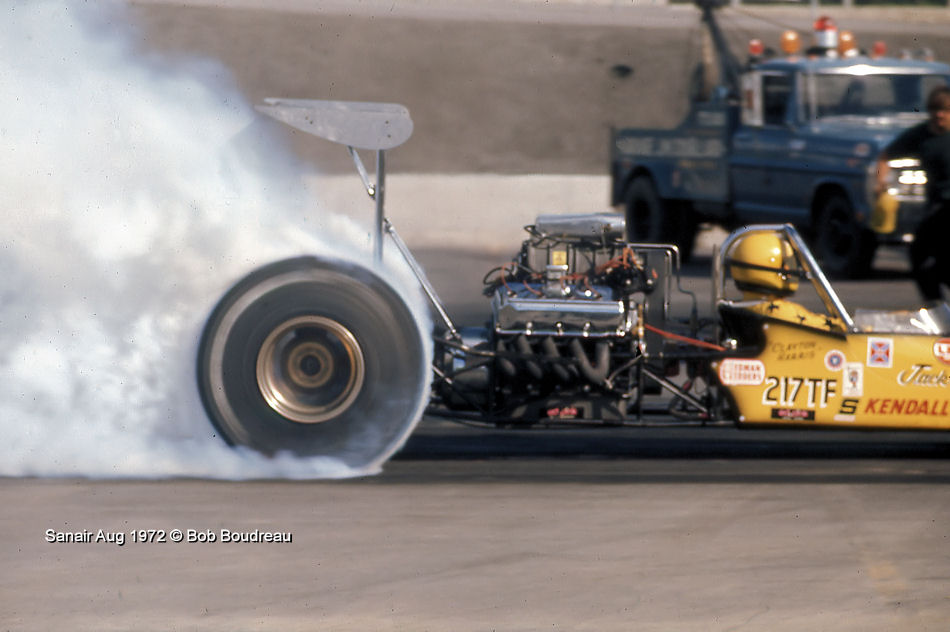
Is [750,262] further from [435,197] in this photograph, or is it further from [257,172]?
[435,197]

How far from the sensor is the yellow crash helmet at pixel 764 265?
638cm

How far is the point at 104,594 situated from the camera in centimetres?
443

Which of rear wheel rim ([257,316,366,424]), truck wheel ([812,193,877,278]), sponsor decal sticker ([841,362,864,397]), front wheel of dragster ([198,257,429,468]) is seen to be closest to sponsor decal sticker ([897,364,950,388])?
sponsor decal sticker ([841,362,864,397])

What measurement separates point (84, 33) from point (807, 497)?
12.7ft

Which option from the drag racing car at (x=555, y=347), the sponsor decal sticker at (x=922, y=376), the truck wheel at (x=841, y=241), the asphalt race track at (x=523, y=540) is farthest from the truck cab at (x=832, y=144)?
the sponsor decal sticker at (x=922, y=376)

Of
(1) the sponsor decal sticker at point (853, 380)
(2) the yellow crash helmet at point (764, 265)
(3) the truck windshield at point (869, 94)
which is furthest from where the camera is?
(3) the truck windshield at point (869, 94)

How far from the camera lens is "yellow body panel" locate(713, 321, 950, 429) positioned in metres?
6.15

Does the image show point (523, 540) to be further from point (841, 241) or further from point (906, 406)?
point (841, 241)

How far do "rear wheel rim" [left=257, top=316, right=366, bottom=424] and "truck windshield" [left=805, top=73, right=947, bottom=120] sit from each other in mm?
9579

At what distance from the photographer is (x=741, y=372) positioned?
6.22m

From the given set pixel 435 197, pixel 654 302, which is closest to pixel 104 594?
pixel 654 302

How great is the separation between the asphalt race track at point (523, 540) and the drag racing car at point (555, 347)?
29cm

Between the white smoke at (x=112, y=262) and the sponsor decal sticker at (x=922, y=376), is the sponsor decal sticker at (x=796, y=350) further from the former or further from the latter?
the white smoke at (x=112, y=262)

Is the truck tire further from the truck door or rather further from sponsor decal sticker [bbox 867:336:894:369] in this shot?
sponsor decal sticker [bbox 867:336:894:369]
